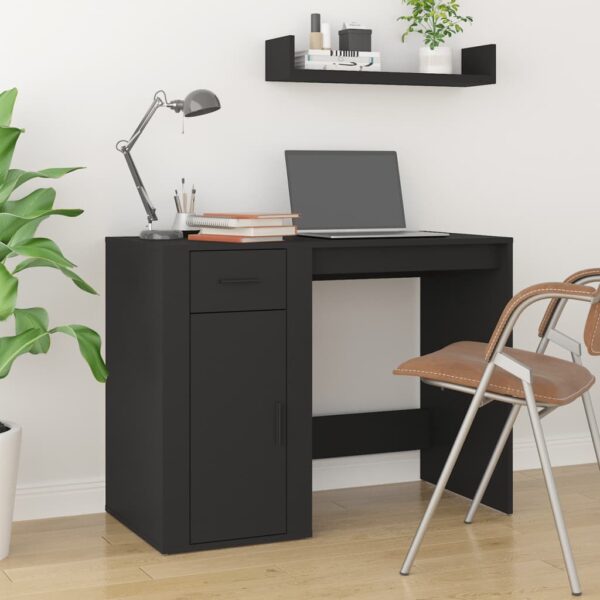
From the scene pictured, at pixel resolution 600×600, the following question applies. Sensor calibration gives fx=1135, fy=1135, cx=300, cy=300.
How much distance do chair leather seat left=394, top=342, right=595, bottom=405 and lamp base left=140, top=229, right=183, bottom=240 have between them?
79cm

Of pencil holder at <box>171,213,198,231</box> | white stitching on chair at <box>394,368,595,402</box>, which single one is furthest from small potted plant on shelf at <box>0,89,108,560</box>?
white stitching on chair at <box>394,368,595,402</box>

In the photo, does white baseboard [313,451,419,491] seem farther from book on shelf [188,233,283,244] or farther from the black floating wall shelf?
the black floating wall shelf

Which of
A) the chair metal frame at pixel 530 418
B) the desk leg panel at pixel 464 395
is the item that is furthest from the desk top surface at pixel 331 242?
the chair metal frame at pixel 530 418

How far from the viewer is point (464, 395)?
3.70m

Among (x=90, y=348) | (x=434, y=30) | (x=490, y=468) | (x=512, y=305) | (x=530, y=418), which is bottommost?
(x=490, y=468)

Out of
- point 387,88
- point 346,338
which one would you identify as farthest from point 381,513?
point 387,88

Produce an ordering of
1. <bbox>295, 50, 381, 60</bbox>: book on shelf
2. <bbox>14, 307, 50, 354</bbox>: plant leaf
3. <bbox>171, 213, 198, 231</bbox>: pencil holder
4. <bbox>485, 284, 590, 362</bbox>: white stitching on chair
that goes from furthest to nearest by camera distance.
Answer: <bbox>295, 50, 381, 60</bbox>: book on shelf, <bbox>171, 213, 198, 231</bbox>: pencil holder, <bbox>14, 307, 50, 354</bbox>: plant leaf, <bbox>485, 284, 590, 362</bbox>: white stitching on chair

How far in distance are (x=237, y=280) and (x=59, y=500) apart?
966 millimetres

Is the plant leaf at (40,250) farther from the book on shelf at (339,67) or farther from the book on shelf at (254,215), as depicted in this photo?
the book on shelf at (339,67)

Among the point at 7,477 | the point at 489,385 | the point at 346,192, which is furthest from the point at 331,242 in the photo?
the point at 7,477

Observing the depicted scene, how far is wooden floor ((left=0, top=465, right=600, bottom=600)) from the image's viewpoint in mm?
2836

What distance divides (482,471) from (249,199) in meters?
1.15

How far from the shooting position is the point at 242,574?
2959 mm

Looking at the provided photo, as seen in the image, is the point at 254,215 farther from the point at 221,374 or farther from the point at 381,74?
the point at 381,74
